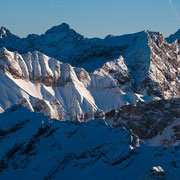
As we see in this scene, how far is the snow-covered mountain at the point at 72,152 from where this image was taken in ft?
534

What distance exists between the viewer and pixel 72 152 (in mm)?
169750

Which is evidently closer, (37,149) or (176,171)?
(176,171)

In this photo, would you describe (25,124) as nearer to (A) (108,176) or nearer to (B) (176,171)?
(A) (108,176)

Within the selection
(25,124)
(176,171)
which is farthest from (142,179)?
(25,124)

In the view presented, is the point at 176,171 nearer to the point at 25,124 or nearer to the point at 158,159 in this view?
the point at 158,159

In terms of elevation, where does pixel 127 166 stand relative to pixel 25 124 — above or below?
below

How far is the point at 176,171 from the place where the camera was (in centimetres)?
13950

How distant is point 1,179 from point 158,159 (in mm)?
39022

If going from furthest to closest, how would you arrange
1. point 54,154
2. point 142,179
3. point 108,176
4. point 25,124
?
point 25,124 < point 54,154 < point 108,176 < point 142,179

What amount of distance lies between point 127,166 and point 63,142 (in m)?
21.5

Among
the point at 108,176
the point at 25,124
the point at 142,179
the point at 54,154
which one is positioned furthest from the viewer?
the point at 25,124

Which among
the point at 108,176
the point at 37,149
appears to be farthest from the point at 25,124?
the point at 108,176

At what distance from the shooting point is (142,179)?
449 ft

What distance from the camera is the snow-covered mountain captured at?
163m
